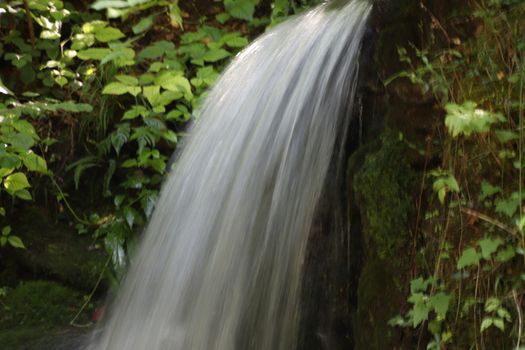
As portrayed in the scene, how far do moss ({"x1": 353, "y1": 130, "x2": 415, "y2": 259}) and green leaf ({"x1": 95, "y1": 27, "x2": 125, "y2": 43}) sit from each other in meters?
2.64

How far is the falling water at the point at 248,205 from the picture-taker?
103 inches

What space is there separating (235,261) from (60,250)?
1.67 metres

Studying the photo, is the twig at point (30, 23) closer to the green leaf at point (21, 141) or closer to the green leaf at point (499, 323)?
the green leaf at point (21, 141)

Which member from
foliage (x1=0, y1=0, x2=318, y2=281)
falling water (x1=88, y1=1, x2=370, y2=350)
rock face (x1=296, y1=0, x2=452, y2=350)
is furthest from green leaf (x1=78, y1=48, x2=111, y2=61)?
rock face (x1=296, y1=0, x2=452, y2=350)

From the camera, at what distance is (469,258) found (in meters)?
1.92

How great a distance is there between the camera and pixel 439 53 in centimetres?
236

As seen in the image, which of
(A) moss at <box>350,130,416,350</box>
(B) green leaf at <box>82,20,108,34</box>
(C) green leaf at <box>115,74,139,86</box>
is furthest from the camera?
(B) green leaf at <box>82,20,108,34</box>

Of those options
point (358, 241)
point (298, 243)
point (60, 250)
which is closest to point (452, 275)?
point (358, 241)

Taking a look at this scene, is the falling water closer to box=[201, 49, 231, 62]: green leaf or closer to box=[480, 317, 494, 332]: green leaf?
box=[201, 49, 231, 62]: green leaf

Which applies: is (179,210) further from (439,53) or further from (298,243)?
(439,53)

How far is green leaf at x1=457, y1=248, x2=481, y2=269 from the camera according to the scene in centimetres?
192

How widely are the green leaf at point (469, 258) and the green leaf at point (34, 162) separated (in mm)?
2584

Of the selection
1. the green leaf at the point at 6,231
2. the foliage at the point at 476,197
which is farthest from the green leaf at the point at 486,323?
the green leaf at the point at 6,231

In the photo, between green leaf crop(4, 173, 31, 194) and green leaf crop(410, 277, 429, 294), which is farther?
green leaf crop(4, 173, 31, 194)
